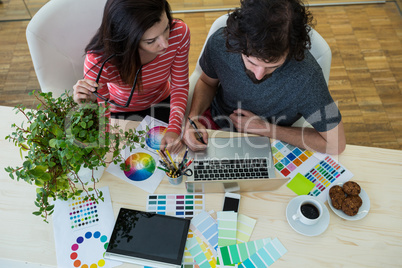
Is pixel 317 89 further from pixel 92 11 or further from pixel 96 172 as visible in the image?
pixel 92 11

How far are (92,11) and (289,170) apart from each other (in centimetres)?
100

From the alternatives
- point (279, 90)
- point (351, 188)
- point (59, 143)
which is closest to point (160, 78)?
point (279, 90)

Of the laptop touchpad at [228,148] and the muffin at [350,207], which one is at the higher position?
the laptop touchpad at [228,148]

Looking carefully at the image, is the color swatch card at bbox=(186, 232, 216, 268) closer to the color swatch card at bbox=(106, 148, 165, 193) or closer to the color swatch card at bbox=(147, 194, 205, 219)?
the color swatch card at bbox=(147, 194, 205, 219)

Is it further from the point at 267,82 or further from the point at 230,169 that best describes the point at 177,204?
the point at 267,82

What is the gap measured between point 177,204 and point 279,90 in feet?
1.83

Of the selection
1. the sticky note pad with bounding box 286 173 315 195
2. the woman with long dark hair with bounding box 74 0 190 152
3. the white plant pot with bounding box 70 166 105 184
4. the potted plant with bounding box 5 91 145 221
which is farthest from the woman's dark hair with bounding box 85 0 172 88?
the sticky note pad with bounding box 286 173 315 195

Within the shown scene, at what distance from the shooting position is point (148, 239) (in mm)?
1034

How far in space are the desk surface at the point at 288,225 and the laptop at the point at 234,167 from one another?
0.19 ft

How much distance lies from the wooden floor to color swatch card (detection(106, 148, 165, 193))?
130cm

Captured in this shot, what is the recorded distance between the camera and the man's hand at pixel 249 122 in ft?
4.23

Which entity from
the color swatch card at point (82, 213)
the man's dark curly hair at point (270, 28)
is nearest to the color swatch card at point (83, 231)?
the color swatch card at point (82, 213)

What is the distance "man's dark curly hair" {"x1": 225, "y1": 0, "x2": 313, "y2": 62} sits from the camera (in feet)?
3.24

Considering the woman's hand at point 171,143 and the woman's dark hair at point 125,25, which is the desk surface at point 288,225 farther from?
the woman's dark hair at point 125,25
